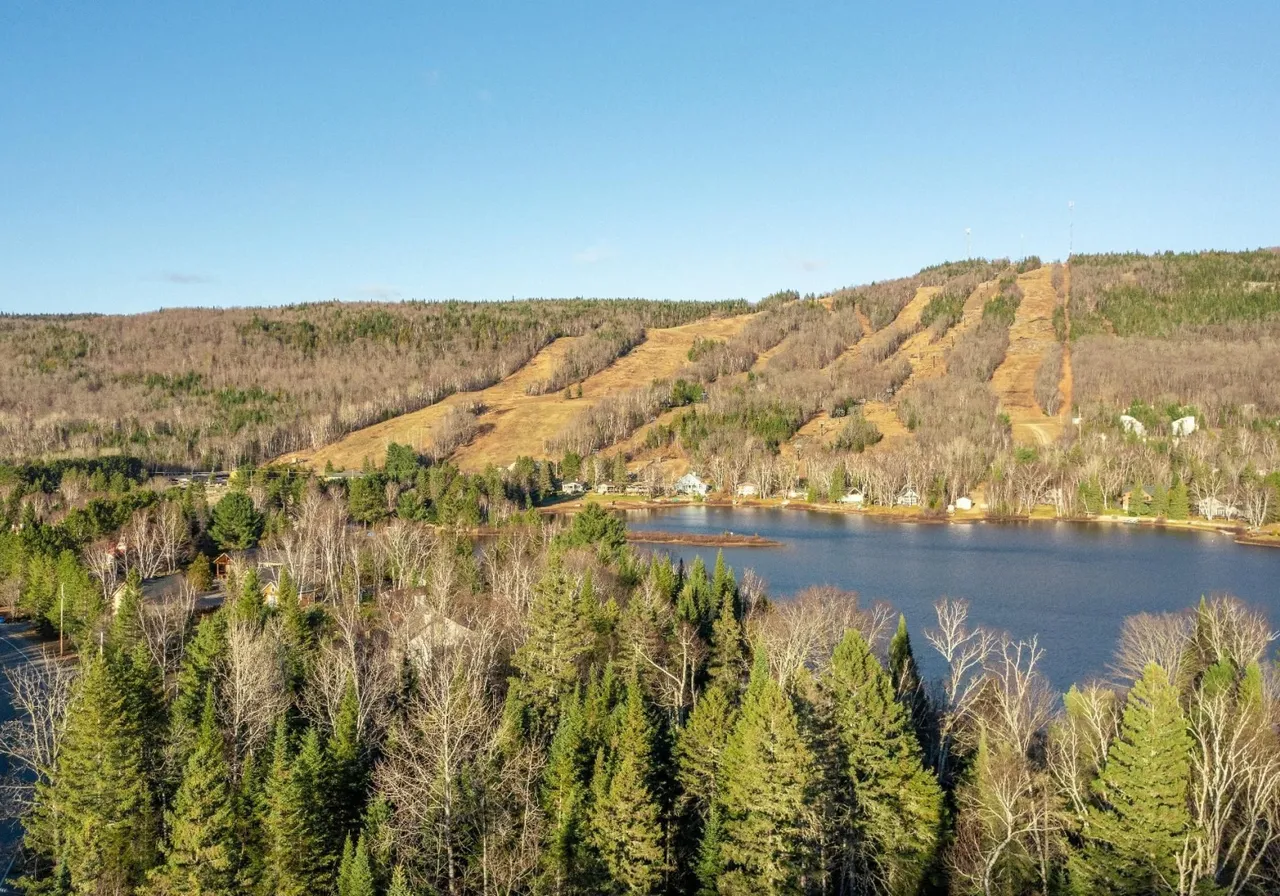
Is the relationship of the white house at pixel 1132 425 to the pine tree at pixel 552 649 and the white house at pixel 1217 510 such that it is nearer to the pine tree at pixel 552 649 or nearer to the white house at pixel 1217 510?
the white house at pixel 1217 510

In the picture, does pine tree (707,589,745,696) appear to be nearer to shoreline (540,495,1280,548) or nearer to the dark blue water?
the dark blue water

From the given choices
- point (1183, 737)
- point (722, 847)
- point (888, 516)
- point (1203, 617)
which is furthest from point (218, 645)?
point (888, 516)

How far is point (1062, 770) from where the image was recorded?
23406 millimetres

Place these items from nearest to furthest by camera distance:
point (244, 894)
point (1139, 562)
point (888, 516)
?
point (244, 894) < point (1139, 562) < point (888, 516)

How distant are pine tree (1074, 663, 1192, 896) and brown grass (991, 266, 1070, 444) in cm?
11066

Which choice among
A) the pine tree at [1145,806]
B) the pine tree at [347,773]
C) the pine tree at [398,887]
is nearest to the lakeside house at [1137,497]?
the pine tree at [1145,806]

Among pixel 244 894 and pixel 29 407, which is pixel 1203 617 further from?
pixel 29 407

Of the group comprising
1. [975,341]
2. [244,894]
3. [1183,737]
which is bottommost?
[244,894]

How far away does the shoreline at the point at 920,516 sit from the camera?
274 ft

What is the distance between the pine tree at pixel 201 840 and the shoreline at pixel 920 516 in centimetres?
6151

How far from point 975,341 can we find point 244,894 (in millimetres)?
178280

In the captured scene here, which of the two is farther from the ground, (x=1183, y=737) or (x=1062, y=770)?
(x=1183, y=737)

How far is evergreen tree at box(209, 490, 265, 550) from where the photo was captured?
73.6 m

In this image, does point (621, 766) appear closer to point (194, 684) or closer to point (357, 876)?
point (357, 876)
